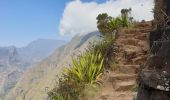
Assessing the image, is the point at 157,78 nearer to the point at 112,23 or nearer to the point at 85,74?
the point at 85,74

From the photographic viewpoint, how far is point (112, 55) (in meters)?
12.3

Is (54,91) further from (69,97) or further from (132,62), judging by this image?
(132,62)

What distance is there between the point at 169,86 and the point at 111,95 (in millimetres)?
5990

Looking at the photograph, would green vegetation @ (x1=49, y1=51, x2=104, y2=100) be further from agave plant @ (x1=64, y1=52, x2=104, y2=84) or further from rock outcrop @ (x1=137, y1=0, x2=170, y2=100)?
rock outcrop @ (x1=137, y1=0, x2=170, y2=100)

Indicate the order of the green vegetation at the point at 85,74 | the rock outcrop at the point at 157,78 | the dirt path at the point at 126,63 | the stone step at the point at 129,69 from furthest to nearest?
the stone step at the point at 129,69 → the green vegetation at the point at 85,74 → the dirt path at the point at 126,63 → the rock outcrop at the point at 157,78

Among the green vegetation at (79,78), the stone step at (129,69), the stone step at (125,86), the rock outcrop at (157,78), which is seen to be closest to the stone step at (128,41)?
the green vegetation at (79,78)

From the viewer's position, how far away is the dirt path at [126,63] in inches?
394

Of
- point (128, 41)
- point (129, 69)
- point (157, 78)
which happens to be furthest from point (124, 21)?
point (157, 78)

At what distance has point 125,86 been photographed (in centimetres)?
1007

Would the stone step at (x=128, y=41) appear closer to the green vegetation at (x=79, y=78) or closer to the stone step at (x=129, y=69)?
the green vegetation at (x=79, y=78)

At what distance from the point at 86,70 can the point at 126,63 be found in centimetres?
145

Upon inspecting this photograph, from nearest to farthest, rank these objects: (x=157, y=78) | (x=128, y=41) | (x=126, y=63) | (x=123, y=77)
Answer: (x=157, y=78) < (x=123, y=77) < (x=126, y=63) < (x=128, y=41)

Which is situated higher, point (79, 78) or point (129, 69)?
point (129, 69)

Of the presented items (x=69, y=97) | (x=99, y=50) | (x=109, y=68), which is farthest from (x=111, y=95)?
(x=99, y=50)
